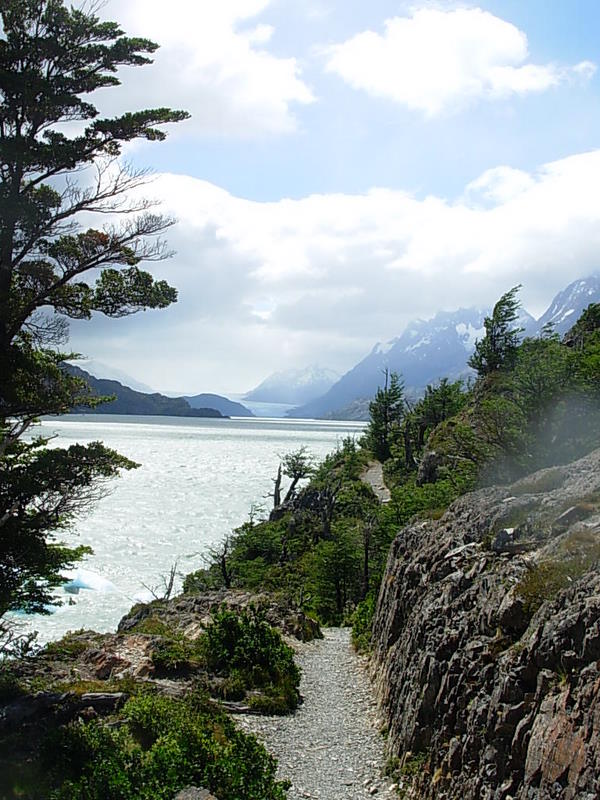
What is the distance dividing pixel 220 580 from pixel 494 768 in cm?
2987

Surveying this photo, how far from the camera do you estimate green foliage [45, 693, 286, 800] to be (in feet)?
27.8

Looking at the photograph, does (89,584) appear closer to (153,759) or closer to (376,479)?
(153,759)

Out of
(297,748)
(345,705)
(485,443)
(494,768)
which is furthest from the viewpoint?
(485,443)

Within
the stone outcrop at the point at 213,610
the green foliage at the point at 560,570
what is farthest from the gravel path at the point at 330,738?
the green foliage at the point at 560,570

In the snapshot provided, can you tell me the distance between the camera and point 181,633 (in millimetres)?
18969

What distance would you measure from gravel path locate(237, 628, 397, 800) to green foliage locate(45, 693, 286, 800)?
113 centimetres

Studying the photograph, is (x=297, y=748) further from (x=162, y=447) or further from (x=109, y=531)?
(x=162, y=447)

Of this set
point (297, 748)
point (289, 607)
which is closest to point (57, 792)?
point (297, 748)

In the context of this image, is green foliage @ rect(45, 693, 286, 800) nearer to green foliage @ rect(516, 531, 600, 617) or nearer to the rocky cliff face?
the rocky cliff face

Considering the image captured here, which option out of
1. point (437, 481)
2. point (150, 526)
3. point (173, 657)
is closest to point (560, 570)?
point (173, 657)

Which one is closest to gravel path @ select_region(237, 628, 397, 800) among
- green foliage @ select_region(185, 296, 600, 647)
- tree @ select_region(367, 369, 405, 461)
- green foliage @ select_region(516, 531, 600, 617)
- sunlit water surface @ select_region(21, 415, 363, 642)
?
green foliage @ select_region(185, 296, 600, 647)

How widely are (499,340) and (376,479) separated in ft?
58.7

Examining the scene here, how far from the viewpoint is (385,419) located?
7419 centimetres

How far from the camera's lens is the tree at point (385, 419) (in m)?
72.9
